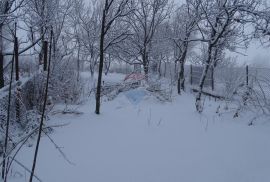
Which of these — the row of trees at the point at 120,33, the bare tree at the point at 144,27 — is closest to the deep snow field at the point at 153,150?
the row of trees at the point at 120,33

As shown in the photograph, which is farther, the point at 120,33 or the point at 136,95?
the point at 120,33

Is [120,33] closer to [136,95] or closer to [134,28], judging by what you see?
[134,28]

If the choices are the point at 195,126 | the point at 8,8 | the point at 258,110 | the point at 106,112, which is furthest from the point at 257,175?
the point at 8,8

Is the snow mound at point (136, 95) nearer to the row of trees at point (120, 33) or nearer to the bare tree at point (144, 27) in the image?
the row of trees at point (120, 33)

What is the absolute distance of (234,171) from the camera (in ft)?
15.0

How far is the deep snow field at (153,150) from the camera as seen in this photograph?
4.41m

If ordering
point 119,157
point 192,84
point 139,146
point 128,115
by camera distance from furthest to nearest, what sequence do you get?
point 192,84 → point 128,115 → point 139,146 → point 119,157

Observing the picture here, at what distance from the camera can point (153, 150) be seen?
5.62m

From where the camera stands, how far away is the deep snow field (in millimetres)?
4414

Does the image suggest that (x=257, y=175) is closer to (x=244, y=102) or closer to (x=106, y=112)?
(x=244, y=102)

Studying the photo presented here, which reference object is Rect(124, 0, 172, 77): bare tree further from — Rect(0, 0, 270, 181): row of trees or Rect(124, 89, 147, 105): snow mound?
Rect(124, 89, 147, 105): snow mound

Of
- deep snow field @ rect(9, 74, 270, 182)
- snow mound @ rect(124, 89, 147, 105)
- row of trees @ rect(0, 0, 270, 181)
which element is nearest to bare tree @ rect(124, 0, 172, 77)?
row of trees @ rect(0, 0, 270, 181)

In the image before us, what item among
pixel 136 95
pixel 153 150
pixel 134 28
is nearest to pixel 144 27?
pixel 134 28

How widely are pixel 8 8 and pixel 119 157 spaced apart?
673cm
